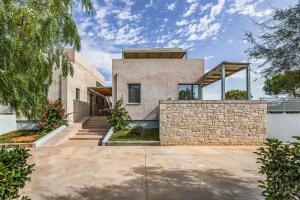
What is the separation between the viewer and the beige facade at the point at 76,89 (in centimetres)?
1697

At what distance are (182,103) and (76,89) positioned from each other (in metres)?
11.3

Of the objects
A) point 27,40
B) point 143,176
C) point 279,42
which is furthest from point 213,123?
point 27,40

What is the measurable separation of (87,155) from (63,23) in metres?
6.82

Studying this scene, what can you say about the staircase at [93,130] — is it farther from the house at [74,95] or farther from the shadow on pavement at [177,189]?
the shadow on pavement at [177,189]

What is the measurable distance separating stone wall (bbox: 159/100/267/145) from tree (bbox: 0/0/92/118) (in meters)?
9.05

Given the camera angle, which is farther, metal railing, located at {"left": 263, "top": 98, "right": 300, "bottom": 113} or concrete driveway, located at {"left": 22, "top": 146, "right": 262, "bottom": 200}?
metal railing, located at {"left": 263, "top": 98, "right": 300, "bottom": 113}

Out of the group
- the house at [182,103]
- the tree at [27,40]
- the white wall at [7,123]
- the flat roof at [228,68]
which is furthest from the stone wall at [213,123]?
the white wall at [7,123]

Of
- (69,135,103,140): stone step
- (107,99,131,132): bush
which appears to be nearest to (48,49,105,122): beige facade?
(69,135,103,140): stone step

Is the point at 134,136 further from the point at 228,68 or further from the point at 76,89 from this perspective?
the point at 76,89

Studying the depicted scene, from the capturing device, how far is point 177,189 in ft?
18.5

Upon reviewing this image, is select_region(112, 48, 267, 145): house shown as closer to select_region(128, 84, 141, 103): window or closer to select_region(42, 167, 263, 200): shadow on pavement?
select_region(128, 84, 141, 103): window

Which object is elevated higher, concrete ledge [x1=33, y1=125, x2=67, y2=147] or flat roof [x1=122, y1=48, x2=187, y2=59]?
flat roof [x1=122, y1=48, x2=187, y2=59]

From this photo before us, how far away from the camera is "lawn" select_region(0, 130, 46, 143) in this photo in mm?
13384

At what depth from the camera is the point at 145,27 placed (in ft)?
41.3
